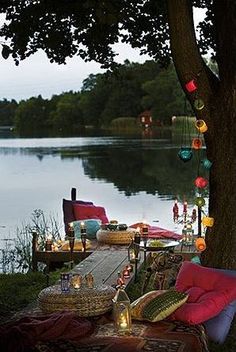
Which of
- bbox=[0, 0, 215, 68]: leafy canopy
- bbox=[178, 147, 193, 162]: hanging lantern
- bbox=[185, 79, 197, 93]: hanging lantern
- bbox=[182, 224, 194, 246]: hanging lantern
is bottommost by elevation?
bbox=[182, 224, 194, 246]: hanging lantern

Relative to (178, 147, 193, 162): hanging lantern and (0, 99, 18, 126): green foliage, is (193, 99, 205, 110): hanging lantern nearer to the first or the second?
(178, 147, 193, 162): hanging lantern

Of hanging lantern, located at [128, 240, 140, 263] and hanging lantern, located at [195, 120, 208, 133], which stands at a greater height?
hanging lantern, located at [195, 120, 208, 133]

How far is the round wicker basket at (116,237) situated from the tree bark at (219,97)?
3.60 meters

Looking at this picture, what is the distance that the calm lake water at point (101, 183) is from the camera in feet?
58.0

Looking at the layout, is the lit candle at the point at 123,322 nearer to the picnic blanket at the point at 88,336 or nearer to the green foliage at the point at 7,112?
the picnic blanket at the point at 88,336

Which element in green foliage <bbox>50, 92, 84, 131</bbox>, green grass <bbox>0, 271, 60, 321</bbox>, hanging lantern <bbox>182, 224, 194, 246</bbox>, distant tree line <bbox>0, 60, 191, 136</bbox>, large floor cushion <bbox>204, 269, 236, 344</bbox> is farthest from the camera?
green foliage <bbox>50, 92, 84, 131</bbox>

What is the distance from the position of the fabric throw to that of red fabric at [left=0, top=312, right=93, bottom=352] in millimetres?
378

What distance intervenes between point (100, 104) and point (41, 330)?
68.2 meters

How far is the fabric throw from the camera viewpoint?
5041mm

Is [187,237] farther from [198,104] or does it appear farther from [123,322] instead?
[123,322]

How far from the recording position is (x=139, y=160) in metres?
32.5

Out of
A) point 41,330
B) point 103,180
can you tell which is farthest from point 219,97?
point 103,180

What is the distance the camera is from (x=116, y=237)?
377 inches

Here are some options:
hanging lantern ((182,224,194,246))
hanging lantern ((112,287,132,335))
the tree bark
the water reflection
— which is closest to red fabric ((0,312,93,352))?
hanging lantern ((112,287,132,335))
